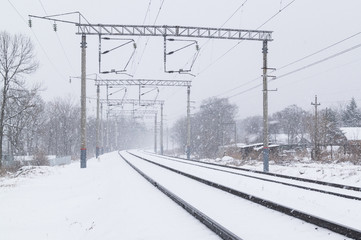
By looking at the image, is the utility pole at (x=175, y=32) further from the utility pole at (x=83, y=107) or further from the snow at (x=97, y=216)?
the snow at (x=97, y=216)

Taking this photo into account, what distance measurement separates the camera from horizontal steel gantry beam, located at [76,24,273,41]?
22531mm

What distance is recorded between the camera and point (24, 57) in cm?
3897

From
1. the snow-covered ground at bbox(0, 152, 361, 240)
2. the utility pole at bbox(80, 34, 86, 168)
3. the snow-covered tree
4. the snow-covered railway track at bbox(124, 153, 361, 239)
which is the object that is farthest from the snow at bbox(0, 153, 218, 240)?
the snow-covered tree

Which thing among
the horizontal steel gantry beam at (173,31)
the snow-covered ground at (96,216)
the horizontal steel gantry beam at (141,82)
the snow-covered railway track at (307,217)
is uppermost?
the horizontal steel gantry beam at (173,31)

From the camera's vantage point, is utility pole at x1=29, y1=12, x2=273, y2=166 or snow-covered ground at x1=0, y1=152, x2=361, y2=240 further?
Result: utility pole at x1=29, y1=12, x2=273, y2=166

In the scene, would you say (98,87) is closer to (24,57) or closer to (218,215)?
(24,57)

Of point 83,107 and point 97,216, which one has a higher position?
point 83,107

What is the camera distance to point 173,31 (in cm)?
2269

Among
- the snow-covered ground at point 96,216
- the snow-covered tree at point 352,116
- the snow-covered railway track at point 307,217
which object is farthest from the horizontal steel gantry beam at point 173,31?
the snow-covered tree at point 352,116

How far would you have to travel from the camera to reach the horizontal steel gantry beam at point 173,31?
73.9 ft

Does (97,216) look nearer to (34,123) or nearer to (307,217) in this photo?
(307,217)

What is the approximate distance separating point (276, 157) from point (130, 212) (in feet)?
81.5

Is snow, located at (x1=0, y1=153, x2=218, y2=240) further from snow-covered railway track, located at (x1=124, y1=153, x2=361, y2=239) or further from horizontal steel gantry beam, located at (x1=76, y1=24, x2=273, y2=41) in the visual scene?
horizontal steel gantry beam, located at (x1=76, y1=24, x2=273, y2=41)

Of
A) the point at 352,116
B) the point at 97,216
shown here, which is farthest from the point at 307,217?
the point at 352,116
